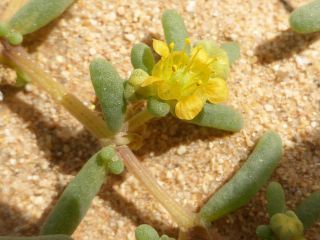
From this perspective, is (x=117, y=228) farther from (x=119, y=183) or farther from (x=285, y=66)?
(x=285, y=66)

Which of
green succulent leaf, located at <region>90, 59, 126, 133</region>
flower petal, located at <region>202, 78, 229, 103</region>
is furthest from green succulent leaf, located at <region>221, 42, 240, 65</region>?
green succulent leaf, located at <region>90, 59, 126, 133</region>

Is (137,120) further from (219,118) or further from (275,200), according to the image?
(275,200)

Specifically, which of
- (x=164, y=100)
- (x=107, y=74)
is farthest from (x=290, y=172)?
(x=107, y=74)

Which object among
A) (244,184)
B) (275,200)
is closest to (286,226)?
(275,200)

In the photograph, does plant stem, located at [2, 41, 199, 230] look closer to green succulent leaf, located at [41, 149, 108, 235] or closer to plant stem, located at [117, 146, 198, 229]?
plant stem, located at [117, 146, 198, 229]

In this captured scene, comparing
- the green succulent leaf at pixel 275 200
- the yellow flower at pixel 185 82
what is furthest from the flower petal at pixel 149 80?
the green succulent leaf at pixel 275 200

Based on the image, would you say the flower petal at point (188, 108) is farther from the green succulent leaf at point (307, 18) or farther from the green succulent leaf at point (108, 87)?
the green succulent leaf at point (307, 18)

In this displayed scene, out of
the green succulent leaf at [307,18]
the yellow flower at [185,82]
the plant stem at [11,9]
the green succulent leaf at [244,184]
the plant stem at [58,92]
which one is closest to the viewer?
the yellow flower at [185,82]
